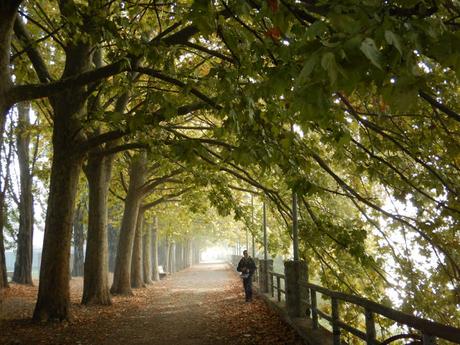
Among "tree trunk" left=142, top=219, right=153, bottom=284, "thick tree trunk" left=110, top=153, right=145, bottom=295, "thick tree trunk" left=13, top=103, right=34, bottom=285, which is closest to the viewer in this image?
"thick tree trunk" left=110, top=153, right=145, bottom=295

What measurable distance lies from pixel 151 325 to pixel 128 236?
807cm

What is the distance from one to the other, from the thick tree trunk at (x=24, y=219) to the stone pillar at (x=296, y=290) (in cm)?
1731

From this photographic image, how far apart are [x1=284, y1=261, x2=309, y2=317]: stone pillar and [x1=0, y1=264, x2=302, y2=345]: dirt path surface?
51 centimetres

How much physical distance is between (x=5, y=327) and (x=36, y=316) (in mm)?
769

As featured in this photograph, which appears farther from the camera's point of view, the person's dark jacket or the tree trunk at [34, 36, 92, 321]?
the person's dark jacket

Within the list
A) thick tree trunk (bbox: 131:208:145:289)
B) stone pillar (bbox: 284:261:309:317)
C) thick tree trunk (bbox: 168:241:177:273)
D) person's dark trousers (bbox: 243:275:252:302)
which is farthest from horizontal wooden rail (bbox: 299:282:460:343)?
thick tree trunk (bbox: 168:241:177:273)

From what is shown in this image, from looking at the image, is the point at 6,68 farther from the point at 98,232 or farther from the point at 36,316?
the point at 98,232

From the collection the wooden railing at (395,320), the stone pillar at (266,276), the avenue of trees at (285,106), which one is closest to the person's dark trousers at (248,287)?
the stone pillar at (266,276)

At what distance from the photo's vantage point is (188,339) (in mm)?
10414

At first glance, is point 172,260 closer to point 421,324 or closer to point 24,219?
point 24,219

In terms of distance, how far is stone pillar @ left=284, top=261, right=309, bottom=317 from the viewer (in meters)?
10.9

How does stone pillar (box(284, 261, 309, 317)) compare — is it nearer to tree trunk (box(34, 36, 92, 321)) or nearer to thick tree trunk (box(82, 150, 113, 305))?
tree trunk (box(34, 36, 92, 321))

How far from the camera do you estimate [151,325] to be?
41.2ft

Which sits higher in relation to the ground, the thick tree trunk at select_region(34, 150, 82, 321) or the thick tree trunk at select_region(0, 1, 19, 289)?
the thick tree trunk at select_region(0, 1, 19, 289)
